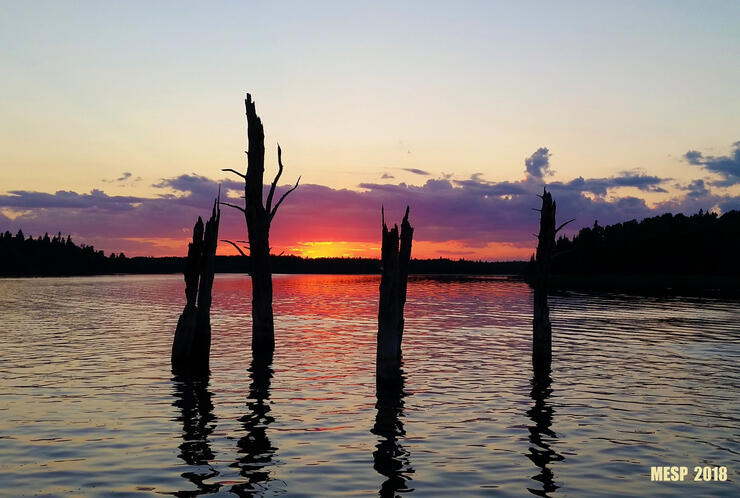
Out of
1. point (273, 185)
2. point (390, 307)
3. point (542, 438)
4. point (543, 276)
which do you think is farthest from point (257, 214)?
point (542, 438)

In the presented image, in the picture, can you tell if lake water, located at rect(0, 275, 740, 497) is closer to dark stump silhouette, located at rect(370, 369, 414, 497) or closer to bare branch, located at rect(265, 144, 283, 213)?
dark stump silhouette, located at rect(370, 369, 414, 497)

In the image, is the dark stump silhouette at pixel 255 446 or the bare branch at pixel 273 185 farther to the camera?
the bare branch at pixel 273 185

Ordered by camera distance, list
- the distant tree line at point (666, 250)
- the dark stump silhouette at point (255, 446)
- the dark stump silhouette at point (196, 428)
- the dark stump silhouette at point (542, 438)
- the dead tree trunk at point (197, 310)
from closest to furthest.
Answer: the dark stump silhouette at point (255, 446) → the dark stump silhouette at point (196, 428) → the dark stump silhouette at point (542, 438) → the dead tree trunk at point (197, 310) → the distant tree line at point (666, 250)

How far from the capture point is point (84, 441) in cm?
1437

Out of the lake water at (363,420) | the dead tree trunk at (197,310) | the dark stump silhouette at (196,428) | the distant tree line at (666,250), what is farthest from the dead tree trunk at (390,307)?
the distant tree line at (666,250)

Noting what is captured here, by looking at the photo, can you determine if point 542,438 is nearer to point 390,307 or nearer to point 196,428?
point 390,307

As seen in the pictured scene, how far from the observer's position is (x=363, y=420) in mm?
16891

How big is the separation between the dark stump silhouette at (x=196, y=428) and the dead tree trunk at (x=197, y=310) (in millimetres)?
1252

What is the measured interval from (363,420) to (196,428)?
405cm

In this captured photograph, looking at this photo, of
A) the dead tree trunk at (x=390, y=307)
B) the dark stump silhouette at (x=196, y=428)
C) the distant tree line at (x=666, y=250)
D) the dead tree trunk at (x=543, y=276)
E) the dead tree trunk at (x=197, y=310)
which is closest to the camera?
the dark stump silhouette at (x=196, y=428)

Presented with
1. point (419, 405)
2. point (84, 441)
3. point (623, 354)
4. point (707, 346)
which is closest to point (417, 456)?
point (419, 405)

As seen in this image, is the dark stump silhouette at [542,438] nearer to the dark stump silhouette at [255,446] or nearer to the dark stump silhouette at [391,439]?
the dark stump silhouette at [391,439]

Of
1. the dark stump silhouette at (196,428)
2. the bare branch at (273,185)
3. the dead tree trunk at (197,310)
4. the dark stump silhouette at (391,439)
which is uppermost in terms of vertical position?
the bare branch at (273,185)

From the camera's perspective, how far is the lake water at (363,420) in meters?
12.0
